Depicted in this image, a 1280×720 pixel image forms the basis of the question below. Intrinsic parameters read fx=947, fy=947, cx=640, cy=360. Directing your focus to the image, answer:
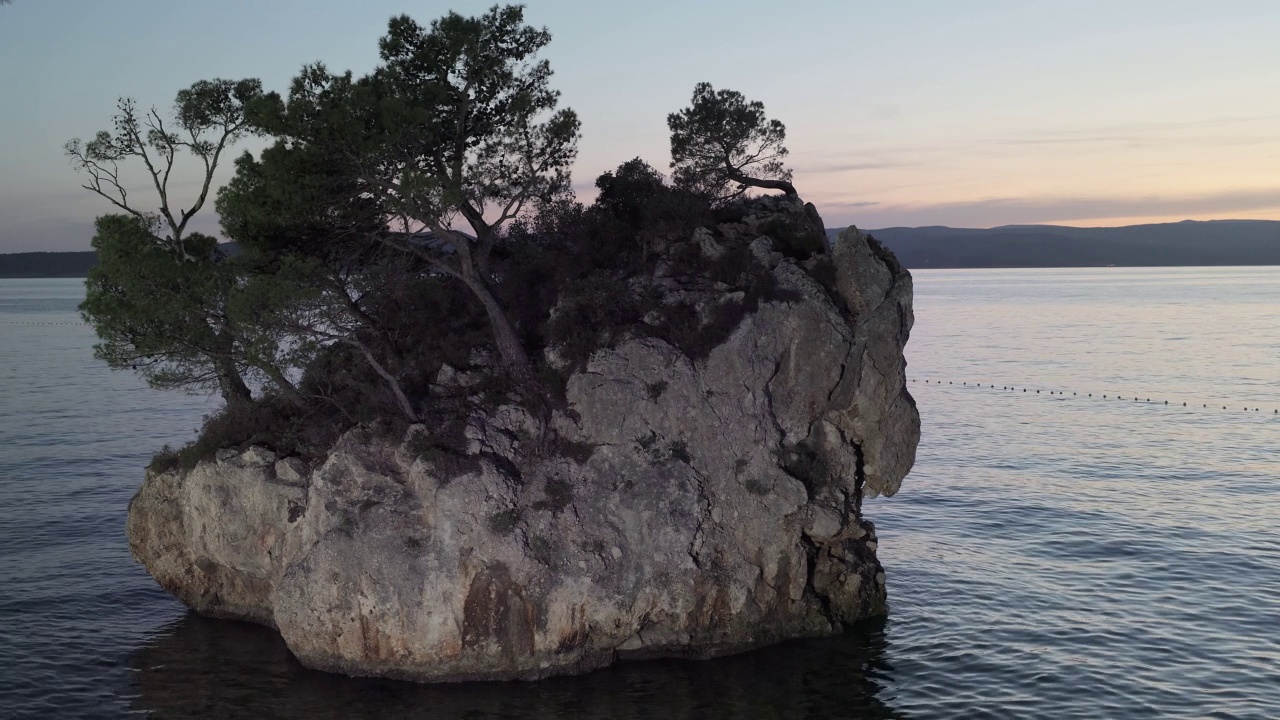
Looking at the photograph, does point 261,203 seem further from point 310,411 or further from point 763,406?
point 763,406

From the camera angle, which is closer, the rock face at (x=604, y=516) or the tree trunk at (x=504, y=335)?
the rock face at (x=604, y=516)

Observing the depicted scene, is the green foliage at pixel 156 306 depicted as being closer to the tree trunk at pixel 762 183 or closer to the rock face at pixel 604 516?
the rock face at pixel 604 516

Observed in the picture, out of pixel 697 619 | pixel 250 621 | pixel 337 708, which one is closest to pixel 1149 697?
pixel 697 619

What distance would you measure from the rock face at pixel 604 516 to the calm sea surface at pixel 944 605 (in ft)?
4.01

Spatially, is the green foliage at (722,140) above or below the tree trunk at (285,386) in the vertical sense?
above

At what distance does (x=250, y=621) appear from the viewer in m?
35.0

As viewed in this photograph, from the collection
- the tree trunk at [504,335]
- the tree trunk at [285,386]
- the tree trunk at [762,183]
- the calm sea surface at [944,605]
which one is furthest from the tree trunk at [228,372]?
the tree trunk at [762,183]

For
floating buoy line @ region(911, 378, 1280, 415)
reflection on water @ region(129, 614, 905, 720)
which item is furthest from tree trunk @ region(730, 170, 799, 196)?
floating buoy line @ region(911, 378, 1280, 415)

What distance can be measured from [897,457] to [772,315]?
278 inches

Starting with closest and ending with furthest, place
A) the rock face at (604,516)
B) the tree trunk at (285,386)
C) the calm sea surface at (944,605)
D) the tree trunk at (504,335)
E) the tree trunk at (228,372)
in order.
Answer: the calm sea surface at (944,605)
the rock face at (604,516)
the tree trunk at (285,386)
the tree trunk at (504,335)
the tree trunk at (228,372)

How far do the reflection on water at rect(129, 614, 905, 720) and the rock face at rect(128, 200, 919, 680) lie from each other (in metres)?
0.85

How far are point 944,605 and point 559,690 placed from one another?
15.8m

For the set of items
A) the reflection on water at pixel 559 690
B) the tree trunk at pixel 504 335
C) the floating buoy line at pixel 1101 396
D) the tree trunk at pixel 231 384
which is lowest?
the reflection on water at pixel 559 690

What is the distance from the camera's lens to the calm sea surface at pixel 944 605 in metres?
28.3
